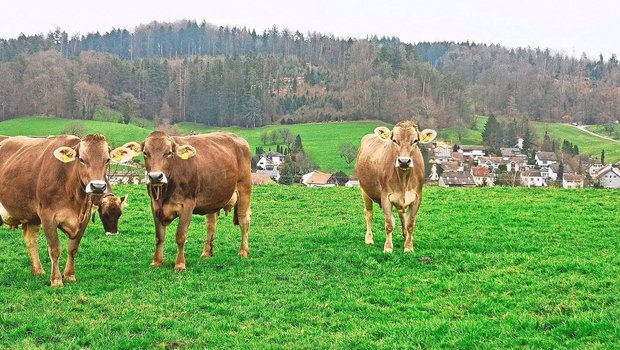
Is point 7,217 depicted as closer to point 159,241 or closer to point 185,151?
point 159,241

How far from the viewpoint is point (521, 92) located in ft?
541

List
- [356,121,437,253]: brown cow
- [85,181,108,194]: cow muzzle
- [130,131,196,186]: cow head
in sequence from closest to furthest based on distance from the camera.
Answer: [85,181,108,194]: cow muzzle → [130,131,196,186]: cow head → [356,121,437,253]: brown cow

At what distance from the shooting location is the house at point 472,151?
105 metres

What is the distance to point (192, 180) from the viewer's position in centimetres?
1193

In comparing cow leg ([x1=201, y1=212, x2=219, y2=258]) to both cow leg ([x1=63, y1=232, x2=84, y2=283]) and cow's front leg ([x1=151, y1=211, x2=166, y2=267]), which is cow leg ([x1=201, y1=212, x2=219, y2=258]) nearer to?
cow's front leg ([x1=151, y1=211, x2=166, y2=267])

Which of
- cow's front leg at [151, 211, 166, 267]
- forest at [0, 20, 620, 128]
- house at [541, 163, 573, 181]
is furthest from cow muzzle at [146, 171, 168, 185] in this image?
forest at [0, 20, 620, 128]

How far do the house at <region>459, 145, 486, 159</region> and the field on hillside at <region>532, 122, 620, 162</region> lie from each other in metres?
21.8

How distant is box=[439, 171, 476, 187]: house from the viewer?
81956 mm

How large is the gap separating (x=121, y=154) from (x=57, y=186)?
3.98 ft

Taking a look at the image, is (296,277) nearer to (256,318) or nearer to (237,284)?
(237,284)

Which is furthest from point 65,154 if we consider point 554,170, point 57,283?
point 554,170

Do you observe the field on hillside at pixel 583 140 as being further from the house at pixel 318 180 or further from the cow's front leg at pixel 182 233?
the cow's front leg at pixel 182 233

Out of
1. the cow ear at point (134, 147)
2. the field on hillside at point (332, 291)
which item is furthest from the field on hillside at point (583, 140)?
the cow ear at point (134, 147)

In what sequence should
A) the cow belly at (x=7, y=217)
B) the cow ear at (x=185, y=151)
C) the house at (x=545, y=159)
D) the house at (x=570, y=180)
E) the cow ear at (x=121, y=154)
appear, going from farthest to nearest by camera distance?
the house at (x=545, y=159)
the house at (x=570, y=180)
the cow ear at (x=185, y=151)
the cow belly at (x=7, y=217)
the cow ear at (x=121, y=154)
